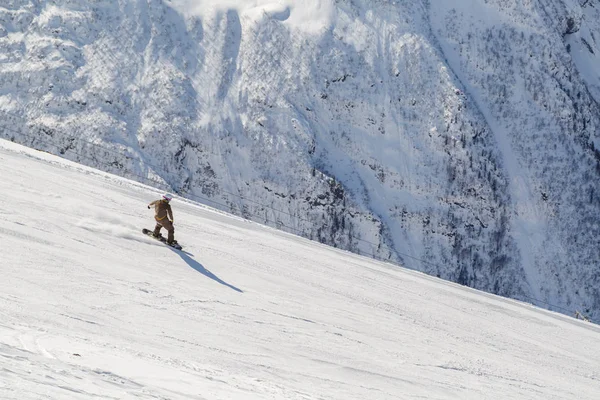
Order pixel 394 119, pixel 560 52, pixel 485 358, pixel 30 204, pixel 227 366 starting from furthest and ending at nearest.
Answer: pixel 560 52 → pixel 394 119 → pixel 30 204 → pixel 485 358 → pixel 227 366

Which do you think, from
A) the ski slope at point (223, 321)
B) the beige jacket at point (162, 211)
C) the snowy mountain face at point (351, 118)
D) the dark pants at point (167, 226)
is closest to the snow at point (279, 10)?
the snowy mountain face at point (351, 118)

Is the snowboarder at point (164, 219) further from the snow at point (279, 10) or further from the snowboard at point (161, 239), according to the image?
the snow at point (279, 10)

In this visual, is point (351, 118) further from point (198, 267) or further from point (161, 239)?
point (198, 267)

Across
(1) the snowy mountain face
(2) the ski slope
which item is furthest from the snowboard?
(1) the snowy mountain face

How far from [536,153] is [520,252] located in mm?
8716

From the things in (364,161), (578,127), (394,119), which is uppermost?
(578,127)

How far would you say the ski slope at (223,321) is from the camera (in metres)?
7.45

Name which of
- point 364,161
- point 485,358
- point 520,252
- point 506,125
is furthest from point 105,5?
point 485,358

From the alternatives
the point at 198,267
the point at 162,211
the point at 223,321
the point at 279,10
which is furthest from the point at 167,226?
the point at 279,10

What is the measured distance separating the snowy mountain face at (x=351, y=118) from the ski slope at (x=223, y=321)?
25498mm

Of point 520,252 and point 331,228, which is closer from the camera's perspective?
point 331,228

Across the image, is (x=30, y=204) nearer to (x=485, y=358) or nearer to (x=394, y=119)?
(x=485, y=358)

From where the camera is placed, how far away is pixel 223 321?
11.3 meters

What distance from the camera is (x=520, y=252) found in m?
49.2
